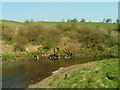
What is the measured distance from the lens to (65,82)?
18.6 meters

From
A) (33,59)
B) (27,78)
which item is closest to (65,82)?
(27,78)

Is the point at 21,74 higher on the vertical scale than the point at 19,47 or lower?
lower

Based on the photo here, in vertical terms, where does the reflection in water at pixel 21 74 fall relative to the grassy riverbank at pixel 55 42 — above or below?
below

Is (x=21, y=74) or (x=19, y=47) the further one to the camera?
(x=19, y=47)

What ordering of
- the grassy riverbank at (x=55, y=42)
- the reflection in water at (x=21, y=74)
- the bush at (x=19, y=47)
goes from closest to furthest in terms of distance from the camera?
the reflection in water at (x=21, y=74) → the bush at (x=19, y=47) → the grassy riverbank at (x=55, y=42)

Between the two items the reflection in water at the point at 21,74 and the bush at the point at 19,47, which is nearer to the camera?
the reflection in water at the point at 21,74

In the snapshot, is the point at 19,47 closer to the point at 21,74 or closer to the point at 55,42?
the point at 55,42

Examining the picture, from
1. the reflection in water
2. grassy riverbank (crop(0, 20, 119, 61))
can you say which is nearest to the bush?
grassy riverbank (crop(0, 20, 119, 61))

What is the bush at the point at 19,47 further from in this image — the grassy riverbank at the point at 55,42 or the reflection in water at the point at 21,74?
the reflection in water at the point at 21,74

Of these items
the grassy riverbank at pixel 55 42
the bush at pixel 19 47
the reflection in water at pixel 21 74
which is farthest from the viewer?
the grassy riverbank at pixel 55 42

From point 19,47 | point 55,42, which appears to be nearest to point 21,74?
point 19,47

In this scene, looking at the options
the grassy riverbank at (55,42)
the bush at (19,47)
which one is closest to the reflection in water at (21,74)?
the bush at (19,47)

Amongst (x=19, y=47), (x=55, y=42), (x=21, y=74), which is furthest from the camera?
(x=55, y=42)

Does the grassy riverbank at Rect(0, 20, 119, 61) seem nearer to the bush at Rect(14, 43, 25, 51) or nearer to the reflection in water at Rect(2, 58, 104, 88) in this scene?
the bush at Rect(14, 43, 25, 51)
